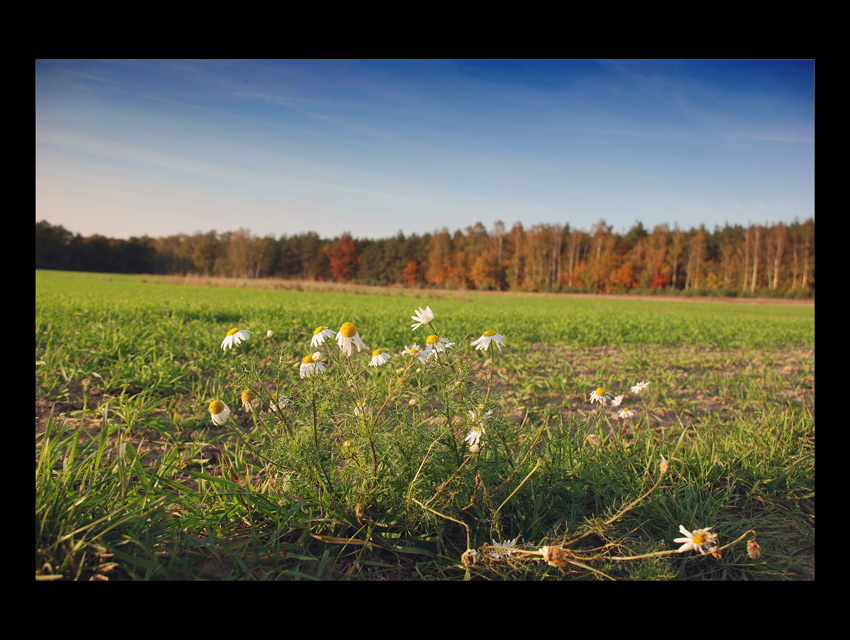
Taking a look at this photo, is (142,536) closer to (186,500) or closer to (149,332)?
(186,500)

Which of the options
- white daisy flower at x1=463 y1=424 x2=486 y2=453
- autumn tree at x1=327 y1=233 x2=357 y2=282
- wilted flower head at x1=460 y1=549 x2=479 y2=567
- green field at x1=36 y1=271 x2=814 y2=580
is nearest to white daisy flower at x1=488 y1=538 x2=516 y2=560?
green field at x1=36 y1=271 x2=814 y2=580

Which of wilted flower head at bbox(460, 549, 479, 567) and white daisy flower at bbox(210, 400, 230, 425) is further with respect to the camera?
white daisy flower at bbox(210, 400, 230, 425)

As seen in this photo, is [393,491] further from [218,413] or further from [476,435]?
[218,413]

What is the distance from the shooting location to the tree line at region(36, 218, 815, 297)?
2144 inches

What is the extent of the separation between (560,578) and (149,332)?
6.16 m

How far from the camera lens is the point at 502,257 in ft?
202

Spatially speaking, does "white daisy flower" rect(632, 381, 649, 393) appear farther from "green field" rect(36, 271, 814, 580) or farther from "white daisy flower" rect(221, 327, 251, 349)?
"white daisy flower" rect(221, 327, 251, 349)

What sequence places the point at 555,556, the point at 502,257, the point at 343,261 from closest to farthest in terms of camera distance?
the point at 555,556 → the point at 502,257 → the point at 343,261

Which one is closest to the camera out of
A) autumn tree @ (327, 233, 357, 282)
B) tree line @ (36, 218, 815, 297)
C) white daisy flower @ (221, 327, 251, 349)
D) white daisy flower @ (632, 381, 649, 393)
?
white daisy flower @ (221, 327, 251, 349)

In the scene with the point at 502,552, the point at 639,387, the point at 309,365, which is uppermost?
the point at 309,365

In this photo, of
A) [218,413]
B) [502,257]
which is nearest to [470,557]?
[218,413]
